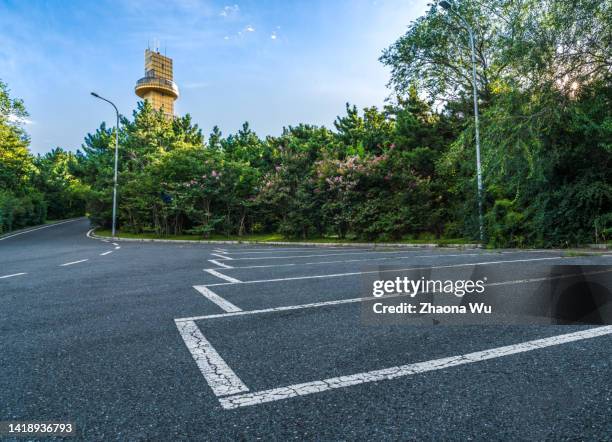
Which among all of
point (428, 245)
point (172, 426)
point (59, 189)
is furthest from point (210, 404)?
point (59, 189)

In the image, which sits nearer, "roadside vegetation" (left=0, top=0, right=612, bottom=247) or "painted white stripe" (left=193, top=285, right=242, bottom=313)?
"painted white stripe" (left=193, top=285, right=242, bottom=313)

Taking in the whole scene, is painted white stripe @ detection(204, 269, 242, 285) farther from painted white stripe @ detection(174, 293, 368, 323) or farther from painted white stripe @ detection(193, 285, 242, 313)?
painted white stripe @ detection(174, 293, 368, 323)

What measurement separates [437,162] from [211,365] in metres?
15.9

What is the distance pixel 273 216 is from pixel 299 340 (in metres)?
20.4

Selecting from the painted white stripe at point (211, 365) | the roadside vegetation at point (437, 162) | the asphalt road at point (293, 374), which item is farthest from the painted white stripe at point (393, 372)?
the roadside vegetation at point (437, 162)

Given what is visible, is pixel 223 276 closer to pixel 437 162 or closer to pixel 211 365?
pixel 211 365

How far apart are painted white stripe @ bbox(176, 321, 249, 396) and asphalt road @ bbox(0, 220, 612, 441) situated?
0.04 ft

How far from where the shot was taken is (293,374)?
2.32 metres

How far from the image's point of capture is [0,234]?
26172mm

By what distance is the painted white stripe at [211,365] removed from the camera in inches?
84.8

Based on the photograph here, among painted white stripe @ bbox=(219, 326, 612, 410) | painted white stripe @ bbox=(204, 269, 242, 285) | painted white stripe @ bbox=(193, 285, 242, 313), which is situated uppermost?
painted white stripe @ bbox=(219, 326, 612, 410)

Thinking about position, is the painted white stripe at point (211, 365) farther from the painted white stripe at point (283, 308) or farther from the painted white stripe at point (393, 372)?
the painted white stripe at point (283, 308)

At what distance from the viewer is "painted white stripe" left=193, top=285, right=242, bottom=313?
4.19 meters

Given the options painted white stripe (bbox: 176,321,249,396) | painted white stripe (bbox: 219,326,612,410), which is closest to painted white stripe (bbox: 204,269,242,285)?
painted white stripe (bbox: 176,321,249,396)
